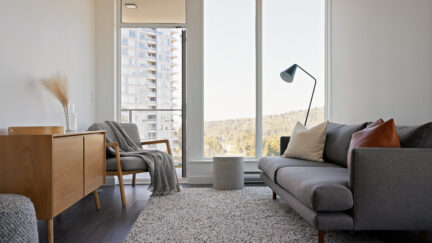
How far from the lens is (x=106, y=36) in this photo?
453cm

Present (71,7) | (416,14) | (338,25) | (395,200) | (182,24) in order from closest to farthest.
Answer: (395,200) < (416,14) < (71,7) < (338,25) < (182,24)

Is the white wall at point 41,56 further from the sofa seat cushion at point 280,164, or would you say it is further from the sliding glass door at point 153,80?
the sofa seat cushion at point 280,164

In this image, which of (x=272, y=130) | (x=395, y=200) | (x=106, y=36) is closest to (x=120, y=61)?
(x=106, y=36)

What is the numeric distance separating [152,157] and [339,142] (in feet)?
6.05

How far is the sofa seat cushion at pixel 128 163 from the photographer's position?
10.9ft

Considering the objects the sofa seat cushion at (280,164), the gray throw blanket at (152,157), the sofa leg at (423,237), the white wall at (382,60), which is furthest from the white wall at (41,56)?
the white wall at (382,60)

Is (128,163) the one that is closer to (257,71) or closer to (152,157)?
(152,157)

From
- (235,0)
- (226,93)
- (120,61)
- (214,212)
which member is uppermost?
(235,0)

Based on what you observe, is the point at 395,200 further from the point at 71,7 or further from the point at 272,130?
the point at 71,7

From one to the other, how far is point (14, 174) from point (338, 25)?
3.98 m

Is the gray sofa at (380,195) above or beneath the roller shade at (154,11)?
beneath

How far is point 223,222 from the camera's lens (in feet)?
8.77

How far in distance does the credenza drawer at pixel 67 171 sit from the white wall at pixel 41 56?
1.77ft

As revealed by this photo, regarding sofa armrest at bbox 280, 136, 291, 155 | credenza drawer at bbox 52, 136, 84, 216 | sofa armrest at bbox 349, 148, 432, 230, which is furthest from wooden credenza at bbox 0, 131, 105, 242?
sofa armrest at bbox 280, 136, 291, 155
